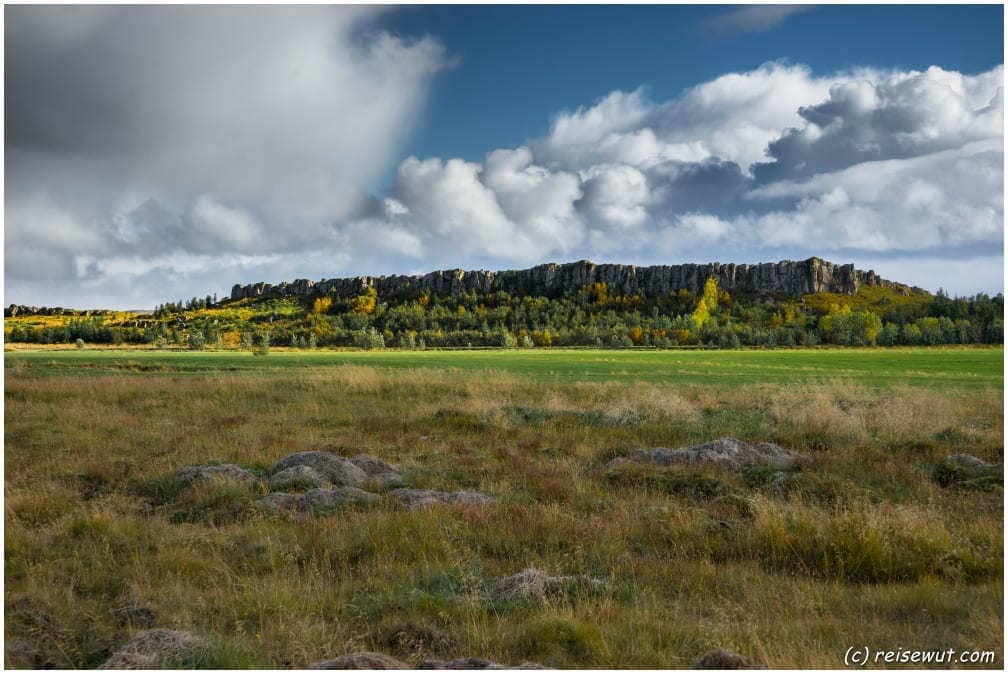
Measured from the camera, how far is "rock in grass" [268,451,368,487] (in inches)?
510

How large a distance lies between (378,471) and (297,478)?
6.76 ft

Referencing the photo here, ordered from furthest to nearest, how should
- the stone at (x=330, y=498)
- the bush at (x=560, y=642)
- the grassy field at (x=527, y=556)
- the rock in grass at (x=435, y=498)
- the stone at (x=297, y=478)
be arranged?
1. the stone at (x=297, y=478)
2. the rock in grass at (x=435, y=498)
3. the stone at (x=330, y=498)
4. the grassy field at (x=527, y=556)
5. the bush at (x=560, y=642)

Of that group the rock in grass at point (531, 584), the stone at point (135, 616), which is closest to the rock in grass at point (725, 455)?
the rock in grass at point (531, 584)

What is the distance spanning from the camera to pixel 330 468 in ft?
43.8

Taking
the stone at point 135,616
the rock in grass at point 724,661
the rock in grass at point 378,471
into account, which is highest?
the rock in grass at point 724,661

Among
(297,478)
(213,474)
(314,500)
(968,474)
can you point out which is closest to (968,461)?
(968,474)

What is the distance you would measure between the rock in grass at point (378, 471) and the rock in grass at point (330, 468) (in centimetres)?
27

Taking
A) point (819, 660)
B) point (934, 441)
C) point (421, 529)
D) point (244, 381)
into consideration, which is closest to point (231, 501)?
point (421, 529)

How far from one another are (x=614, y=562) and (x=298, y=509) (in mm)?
5528

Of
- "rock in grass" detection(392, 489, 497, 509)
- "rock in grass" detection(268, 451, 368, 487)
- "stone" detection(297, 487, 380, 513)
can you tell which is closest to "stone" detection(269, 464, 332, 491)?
"rock in grass" detection(268, 451, 368, 487)

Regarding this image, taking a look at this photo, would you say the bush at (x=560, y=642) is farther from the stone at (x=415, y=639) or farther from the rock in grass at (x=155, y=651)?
the rock in grass at (x=155, y=651)

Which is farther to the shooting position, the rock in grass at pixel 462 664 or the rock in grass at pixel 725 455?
the rock in grass at pixel 725 455

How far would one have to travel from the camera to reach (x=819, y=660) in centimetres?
550

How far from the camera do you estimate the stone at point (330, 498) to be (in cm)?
1093
